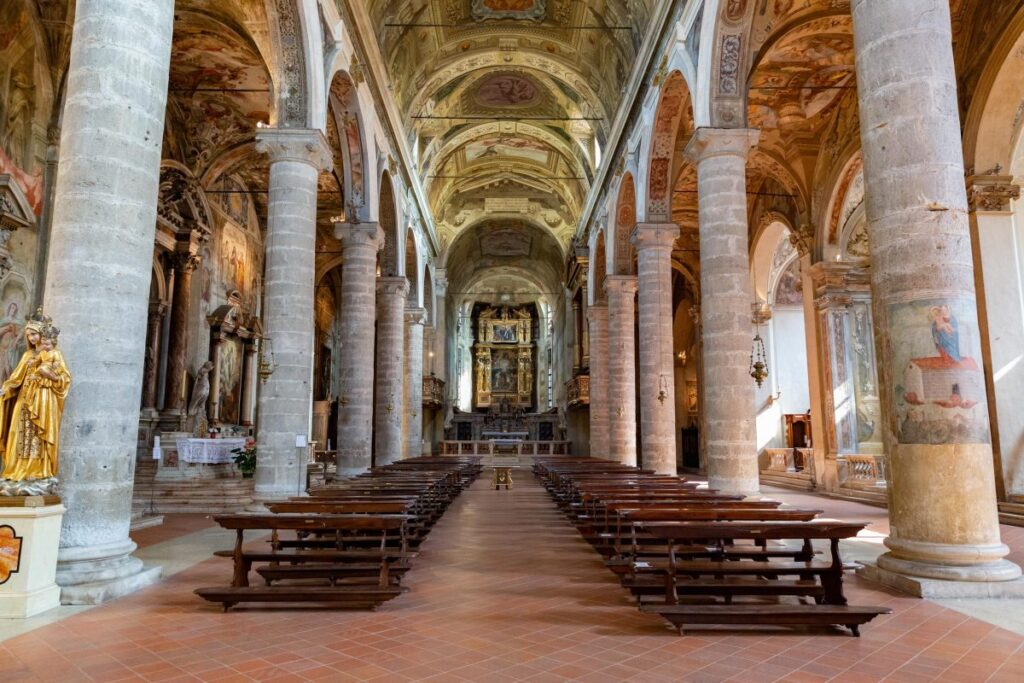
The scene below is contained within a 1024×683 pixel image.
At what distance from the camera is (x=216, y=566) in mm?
6742

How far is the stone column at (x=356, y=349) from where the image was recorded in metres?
14.6

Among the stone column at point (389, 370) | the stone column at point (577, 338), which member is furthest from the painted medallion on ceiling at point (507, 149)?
the stone column at point (389, 370)

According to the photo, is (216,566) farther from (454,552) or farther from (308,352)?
(308,352)

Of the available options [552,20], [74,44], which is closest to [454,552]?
[74,44]

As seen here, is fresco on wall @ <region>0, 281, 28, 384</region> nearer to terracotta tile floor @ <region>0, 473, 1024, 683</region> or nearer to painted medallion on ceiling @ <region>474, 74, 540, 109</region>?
terracotta tile floor @ <region>0, 473, 1024, 683</region>

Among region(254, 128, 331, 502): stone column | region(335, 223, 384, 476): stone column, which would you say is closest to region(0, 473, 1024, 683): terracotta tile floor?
region(254, 128, 331, 502): stone column

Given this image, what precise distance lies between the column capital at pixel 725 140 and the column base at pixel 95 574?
926 cm

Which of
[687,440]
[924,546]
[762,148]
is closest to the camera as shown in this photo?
[924,546]

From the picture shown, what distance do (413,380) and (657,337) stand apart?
1193 centimetres

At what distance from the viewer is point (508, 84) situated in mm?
23109

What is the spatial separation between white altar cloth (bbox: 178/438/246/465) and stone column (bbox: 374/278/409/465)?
4.45 m

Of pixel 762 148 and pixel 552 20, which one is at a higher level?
pixel 552 20

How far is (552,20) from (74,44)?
1571 centimetres

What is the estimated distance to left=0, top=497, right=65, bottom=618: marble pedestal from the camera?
468 centimetres
